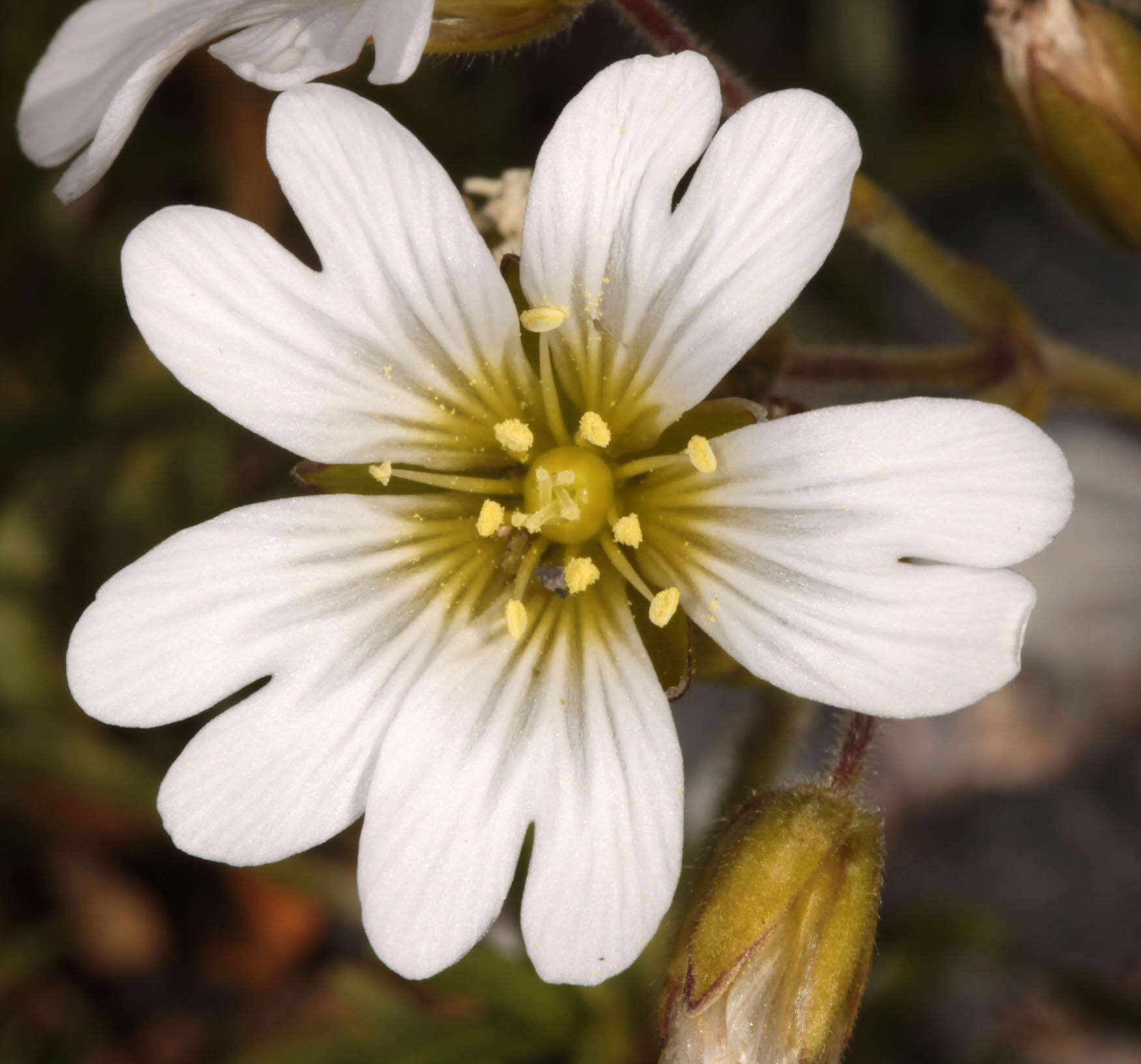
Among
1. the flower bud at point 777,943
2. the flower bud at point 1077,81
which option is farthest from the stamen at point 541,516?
the flower bud at point 1077,81

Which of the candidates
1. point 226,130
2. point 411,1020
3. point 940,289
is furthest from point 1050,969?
point 226,130

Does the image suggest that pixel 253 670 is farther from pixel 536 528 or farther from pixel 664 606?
pixel 664 606

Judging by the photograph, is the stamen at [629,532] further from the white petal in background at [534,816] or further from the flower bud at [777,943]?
the flower bud at [777,943]

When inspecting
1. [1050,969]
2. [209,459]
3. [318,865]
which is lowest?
[1050,969]

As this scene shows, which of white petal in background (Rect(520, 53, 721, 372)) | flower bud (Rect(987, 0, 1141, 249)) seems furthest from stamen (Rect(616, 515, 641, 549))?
flower bud (Rect(987, 0, 1141, 249))

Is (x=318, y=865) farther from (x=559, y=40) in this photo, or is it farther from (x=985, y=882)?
(x=559, y=40)

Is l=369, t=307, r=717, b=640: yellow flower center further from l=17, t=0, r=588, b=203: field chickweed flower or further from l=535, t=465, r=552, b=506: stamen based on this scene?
l=17, t=0, r=588, b=203: field chickweed flower
